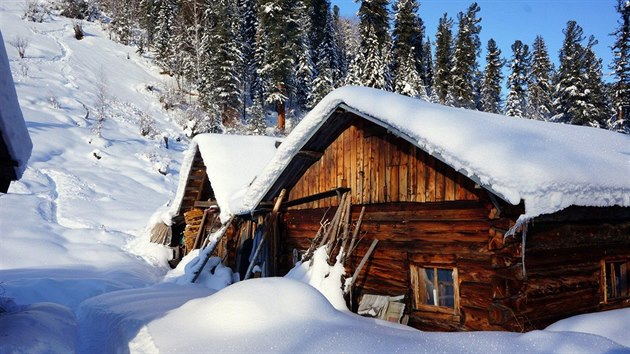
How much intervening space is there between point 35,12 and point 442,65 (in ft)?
165

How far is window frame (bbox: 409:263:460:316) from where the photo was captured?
772cm

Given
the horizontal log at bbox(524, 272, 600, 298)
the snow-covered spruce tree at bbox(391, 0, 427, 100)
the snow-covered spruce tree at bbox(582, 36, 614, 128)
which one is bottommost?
the horizontal log at bbox(524, 272, 600, 298)

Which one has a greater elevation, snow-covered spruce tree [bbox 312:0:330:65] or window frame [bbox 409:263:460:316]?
snow-covered spruce tree [bbox 312:0:330:65]

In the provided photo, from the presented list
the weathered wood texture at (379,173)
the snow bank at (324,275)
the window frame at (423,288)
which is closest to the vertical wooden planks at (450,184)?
the weathered wood texture at (379,173)

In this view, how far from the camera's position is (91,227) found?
19812 millimetres

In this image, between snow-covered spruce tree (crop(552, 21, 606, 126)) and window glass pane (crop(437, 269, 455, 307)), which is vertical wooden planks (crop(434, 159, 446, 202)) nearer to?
window glass pane (crop(437, 269, 455, 307))

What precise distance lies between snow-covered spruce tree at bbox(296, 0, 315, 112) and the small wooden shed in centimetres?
3545

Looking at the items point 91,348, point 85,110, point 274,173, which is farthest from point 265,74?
point 91,348

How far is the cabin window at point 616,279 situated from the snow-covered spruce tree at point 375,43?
1110 inches

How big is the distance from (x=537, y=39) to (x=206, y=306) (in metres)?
51.6

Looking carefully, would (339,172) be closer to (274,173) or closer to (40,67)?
(274,173)

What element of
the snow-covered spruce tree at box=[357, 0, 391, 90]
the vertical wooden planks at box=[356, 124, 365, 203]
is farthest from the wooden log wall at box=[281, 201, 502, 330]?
the snow-covered spruce tree at box=[357, 0, 391, 90]

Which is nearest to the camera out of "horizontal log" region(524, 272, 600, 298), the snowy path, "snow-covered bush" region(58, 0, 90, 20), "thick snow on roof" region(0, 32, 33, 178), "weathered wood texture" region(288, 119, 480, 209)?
"thick snow on roof" region(0, 32, 33, 178)

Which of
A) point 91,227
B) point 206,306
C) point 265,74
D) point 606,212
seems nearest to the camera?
point 206,306
